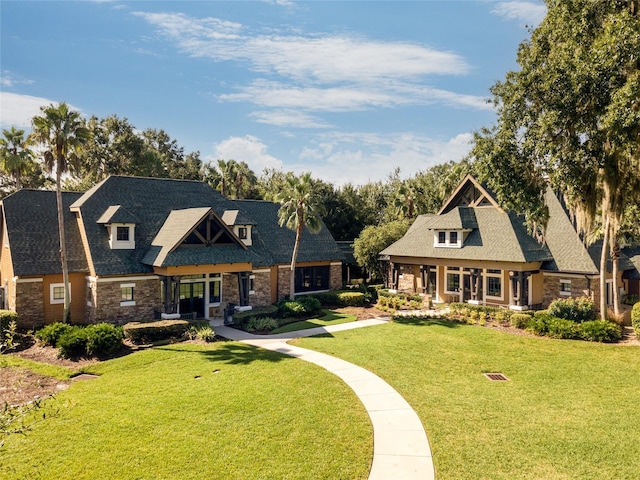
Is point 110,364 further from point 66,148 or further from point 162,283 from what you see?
point 66,148

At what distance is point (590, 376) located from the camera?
15961 mm

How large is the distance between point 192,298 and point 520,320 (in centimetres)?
1955

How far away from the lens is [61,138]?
21.8 m

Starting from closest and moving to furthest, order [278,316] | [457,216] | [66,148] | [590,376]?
1. [590,376]
2. [66,148]
3. [278,316]
4. [457,216]

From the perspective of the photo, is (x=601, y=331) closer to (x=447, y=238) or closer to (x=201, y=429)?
(x=447, y=238)

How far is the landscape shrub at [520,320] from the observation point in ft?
77.2

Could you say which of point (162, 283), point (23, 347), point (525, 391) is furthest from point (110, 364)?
point (525, 391)

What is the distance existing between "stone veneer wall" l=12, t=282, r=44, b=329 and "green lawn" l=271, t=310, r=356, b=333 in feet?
42.6

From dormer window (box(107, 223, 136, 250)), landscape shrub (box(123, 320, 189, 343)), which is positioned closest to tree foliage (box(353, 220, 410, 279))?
landscape shrub (box(123, 320, 189, 343))

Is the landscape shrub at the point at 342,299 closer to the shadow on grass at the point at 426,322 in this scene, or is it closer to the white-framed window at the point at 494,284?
the shadow on grass at the point at 426,322

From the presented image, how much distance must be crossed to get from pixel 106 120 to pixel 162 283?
3236 cm

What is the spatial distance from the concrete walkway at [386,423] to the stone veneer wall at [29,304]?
42.7 ft

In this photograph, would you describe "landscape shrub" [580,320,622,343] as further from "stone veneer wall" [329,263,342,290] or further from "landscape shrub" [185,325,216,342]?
"stone veneer wall" [329,263,342,290]

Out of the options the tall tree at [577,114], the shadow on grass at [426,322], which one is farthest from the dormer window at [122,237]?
the tall tree at [577,114]
